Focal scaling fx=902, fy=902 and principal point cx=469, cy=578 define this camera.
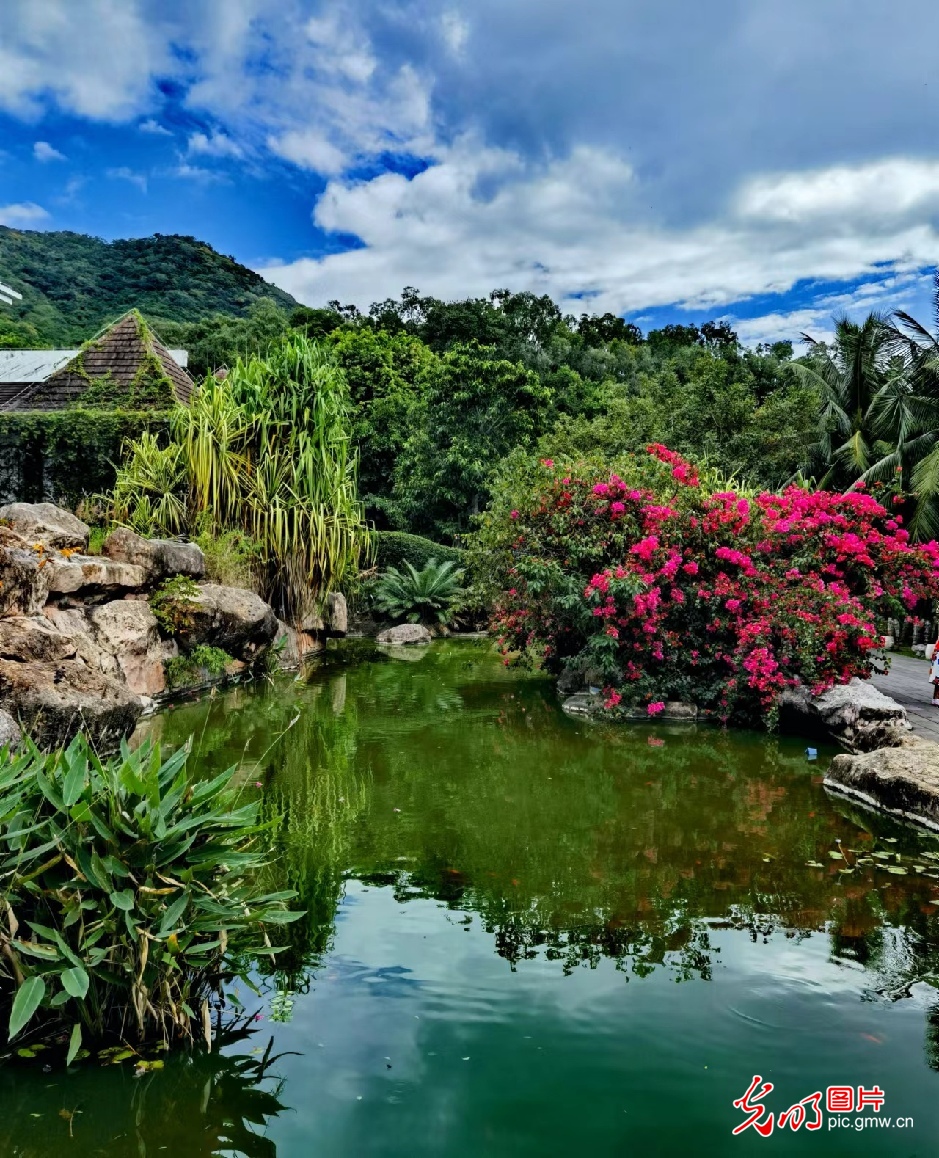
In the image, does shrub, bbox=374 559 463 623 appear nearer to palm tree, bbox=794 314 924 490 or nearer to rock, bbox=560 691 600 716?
rock, bbox=560 691 600 716

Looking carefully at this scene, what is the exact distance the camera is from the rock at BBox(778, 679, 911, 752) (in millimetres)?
8047

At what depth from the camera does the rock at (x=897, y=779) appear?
246 inches

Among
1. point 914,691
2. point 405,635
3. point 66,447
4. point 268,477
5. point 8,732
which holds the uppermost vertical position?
point 66,447

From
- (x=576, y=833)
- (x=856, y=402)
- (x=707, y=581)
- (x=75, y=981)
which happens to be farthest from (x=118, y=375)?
(x=856, y=402)

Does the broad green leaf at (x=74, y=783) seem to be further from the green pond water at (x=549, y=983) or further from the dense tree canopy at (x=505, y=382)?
the dense tree canopy at (x=505, y=382)

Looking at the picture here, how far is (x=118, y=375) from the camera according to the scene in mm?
16672

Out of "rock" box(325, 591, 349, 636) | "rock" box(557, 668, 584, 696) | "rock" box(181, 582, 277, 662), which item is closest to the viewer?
"rock" box(181, 582, 277, 662)

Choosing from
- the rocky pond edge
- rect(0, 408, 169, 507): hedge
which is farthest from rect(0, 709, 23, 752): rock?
rect(0, 408, 169, 507): hedge

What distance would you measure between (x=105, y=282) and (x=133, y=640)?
3391cm

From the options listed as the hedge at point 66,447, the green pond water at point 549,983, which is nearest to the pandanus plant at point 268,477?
the hedge at point 66,447

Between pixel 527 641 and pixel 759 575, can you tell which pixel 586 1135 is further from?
pixel 527 641

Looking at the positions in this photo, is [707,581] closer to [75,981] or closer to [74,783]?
[74,783]

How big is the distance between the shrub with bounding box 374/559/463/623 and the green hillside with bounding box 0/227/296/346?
61.8 feet

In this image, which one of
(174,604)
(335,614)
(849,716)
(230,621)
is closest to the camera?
(849,716)
